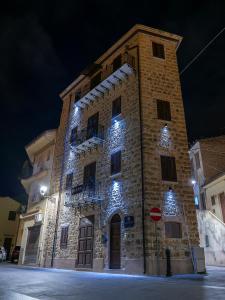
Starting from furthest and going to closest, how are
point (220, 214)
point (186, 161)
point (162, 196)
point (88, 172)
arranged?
point (220, 214)
point (88, 172)
point (186, 161)
point (162, 196)

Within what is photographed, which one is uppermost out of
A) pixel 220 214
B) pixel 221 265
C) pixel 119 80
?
pixel 119 80

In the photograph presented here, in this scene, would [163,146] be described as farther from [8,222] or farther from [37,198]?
[8,222]

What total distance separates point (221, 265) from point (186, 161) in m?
9.22

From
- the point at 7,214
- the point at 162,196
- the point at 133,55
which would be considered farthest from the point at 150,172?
the point at 7,214

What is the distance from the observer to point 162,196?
14648 millimetres

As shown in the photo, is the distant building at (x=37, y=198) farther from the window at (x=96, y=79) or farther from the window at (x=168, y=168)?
the window at (x=168, y=168)

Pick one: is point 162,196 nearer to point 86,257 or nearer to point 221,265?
point 86,257

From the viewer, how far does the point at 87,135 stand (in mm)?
19719

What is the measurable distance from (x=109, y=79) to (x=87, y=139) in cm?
462

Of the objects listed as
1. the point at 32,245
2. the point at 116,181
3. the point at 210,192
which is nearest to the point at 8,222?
the point at 32,245

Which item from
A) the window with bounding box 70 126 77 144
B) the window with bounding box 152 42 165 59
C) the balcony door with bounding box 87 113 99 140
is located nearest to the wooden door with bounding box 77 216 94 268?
the balcony door with bounding box 87 113 99 140

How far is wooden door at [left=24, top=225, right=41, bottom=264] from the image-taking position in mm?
22691

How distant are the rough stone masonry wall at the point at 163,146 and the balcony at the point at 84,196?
4162mm

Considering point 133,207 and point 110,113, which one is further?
point 110,113
